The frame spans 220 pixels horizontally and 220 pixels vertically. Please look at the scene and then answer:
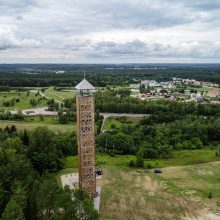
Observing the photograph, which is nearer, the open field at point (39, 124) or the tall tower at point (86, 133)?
the tall tower at point (86, 133)

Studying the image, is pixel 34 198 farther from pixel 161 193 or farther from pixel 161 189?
pixel 161 189

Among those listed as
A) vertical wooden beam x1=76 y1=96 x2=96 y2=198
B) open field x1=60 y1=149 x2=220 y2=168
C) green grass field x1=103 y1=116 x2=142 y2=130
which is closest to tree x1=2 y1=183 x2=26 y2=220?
vertical wooden beam x1=76 y1=96 x2=96 y2=198

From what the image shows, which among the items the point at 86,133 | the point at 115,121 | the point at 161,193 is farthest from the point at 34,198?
the point at 115,121

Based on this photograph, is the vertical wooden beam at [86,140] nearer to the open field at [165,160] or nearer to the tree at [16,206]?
Answer: the tree at [16,206]

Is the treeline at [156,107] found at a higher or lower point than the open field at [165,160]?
higher

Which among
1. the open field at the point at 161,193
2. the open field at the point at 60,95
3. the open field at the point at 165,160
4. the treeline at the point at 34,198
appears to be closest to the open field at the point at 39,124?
the open field at the point at 165,160

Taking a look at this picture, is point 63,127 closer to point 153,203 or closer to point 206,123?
point 206,123

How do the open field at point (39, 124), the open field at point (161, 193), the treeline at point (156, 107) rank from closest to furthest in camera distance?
the open field at point (161, 193) < the open field at point (39, 124) < the treeline at point (156, 107)

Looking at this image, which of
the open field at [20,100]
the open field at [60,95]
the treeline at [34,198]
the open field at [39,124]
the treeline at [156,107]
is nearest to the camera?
the treeline at [34,198]
